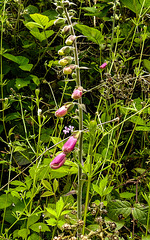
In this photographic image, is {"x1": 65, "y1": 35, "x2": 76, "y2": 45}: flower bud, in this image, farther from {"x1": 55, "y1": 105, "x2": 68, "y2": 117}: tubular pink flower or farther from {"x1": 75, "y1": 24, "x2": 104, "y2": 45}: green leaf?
{"x1": 75, "y1": 24, "x2": 104, "y2": 45}: green leaf

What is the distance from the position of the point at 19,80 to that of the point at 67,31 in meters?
1.00

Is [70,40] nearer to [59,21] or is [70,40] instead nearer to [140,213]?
[59,21]

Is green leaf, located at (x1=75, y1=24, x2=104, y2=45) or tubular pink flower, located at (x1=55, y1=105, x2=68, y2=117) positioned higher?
green leaf, located at (x1=75, y1=24, x2=104, y2=45)

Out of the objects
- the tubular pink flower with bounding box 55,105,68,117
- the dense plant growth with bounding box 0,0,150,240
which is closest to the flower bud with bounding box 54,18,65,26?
the dense plant growth with bounding box 0,0,150,240

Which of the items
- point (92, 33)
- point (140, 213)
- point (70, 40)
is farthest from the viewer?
point (92, 33)

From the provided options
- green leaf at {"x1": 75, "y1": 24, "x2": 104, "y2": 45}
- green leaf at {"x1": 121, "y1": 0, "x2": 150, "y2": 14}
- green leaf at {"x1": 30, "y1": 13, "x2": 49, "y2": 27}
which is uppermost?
green leaf at {"x1": 121, "y1": 0, "x2": 150, "y2": 14}

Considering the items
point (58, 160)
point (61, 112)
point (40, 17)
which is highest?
point (40, 17)

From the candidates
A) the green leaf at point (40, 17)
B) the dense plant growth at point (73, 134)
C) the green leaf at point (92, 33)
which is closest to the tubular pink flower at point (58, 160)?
the dense plant growth at point (73, 134)

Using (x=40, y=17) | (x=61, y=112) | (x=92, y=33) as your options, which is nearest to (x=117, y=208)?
(x=61, y=112)

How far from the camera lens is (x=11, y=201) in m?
1.49

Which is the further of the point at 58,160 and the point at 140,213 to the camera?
the point at 140,213

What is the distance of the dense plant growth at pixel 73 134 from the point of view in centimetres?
103

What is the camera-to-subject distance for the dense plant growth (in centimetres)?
103

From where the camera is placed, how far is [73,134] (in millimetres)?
994
